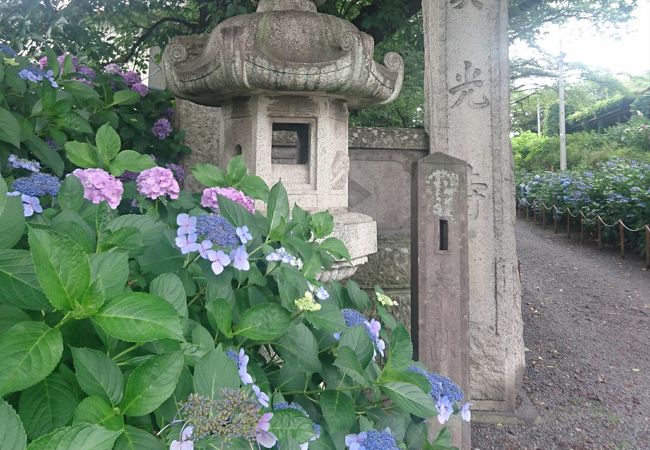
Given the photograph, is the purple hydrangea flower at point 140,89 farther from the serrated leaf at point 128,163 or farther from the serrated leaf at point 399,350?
the serrated leaf at point 399,350

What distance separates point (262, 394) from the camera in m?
0.77

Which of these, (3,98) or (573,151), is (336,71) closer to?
(3,98)

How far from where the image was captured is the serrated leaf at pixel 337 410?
0.83 metres

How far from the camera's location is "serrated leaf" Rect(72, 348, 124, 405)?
0.60m

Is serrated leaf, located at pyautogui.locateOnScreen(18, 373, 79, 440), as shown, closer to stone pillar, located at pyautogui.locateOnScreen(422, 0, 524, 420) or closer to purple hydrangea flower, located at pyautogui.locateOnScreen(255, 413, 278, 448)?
purple hydrangea flower, located at pyautogui.locateOnScreen(255, 413, 278, 448)

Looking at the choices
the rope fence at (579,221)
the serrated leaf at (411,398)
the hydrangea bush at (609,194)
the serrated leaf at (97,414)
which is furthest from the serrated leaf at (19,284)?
the hydrangea bush at (609,194)

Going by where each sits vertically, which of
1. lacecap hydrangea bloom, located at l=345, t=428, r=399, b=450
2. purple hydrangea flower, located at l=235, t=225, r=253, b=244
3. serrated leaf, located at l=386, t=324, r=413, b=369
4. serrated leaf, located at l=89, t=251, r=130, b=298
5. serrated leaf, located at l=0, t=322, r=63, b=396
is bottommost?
lacecap hydrangea bloom, located at l=345, t=428, r=399, b=450

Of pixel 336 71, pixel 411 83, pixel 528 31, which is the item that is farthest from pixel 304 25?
pixel 528 31

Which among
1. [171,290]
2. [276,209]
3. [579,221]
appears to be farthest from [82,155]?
[579,221]

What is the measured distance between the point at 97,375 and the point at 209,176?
28.3 inches

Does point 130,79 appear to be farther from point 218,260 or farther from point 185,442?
point 185,442

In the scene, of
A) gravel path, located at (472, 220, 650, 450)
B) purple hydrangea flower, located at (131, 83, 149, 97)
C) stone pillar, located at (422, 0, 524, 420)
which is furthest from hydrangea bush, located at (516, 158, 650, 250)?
purple hydrangea flower, located at (131, 83, 149, 97)

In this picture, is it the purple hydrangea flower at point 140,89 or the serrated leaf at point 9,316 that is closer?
the serrated leaf at point 9,316

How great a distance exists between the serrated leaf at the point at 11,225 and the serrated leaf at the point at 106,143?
507 mm
